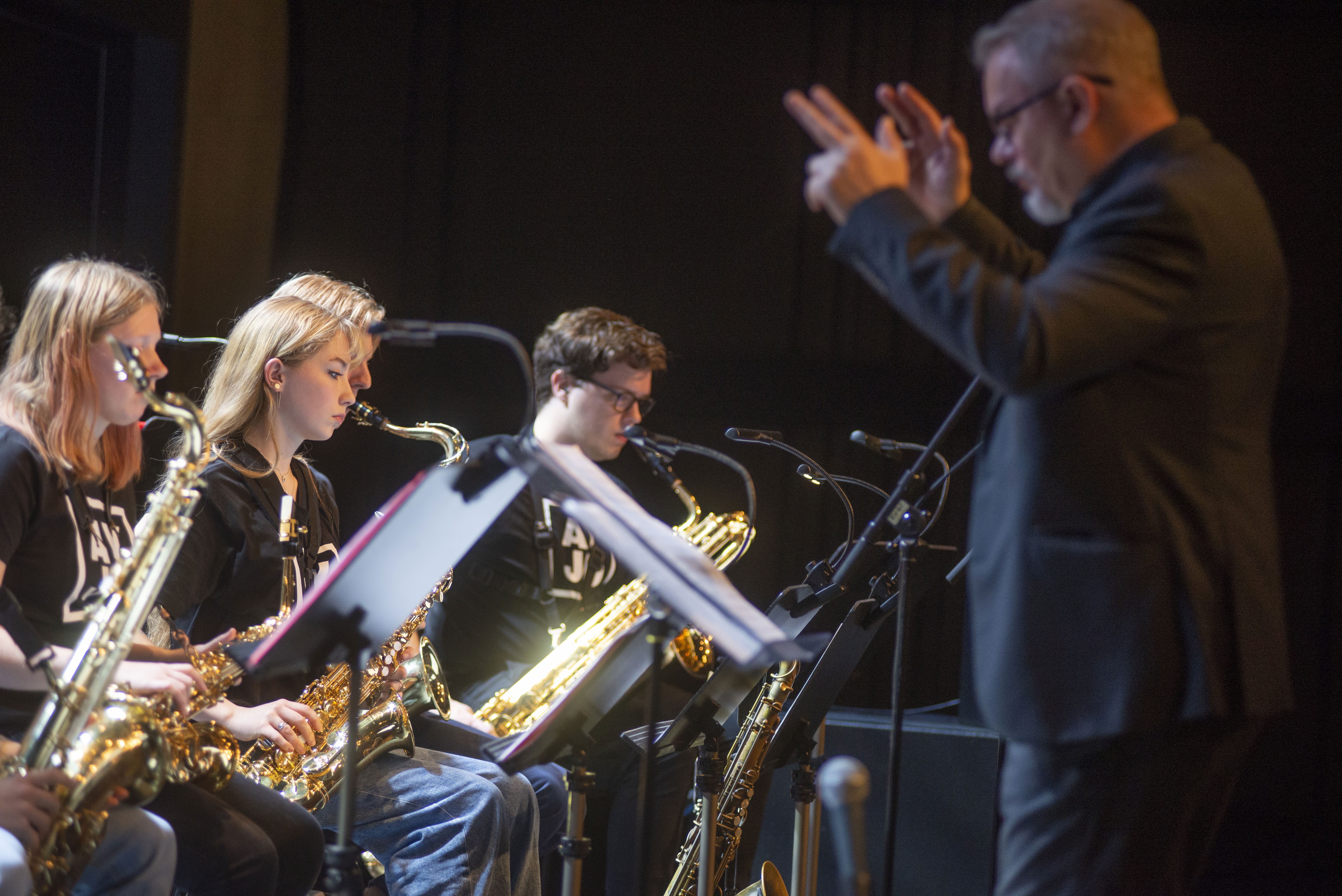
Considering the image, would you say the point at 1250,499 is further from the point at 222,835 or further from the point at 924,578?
the point at 222,835

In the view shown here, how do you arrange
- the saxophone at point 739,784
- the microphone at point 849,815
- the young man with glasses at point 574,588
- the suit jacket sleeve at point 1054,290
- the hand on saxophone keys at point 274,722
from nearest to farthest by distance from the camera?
the microphone at point 849,815 → the suit jacket sleeve at point 1054,290 → the hand on saxophone keys at point 274,722 → the saxophone at point 739,784 → the young man with glasses at point 574,588

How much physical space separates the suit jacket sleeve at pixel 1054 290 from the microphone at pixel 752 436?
1.36m

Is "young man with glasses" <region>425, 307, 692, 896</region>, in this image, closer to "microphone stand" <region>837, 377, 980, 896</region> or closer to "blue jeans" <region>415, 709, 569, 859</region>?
"blue jeans" <region>415, 709, 569, 859</region>

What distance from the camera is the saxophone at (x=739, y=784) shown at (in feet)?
10.4

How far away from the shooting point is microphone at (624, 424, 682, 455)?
2.54 meters

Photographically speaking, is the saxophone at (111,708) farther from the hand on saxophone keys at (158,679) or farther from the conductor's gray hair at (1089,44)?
the conductor's gray hair at (1089,44)

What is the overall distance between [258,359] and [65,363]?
0.66 m

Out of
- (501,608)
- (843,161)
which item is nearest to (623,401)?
(501,608)

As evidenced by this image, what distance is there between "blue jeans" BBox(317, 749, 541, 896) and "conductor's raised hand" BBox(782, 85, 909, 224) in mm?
1856

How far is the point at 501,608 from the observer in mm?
3684

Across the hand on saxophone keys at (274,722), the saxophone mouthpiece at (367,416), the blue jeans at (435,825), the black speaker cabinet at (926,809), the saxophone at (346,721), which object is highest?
the saxophone mouthpiece at (367,416)

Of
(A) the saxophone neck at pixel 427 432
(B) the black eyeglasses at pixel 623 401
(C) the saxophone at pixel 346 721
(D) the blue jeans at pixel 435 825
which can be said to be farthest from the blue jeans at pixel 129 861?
(B) the black eyeglasses at pixel 623 401

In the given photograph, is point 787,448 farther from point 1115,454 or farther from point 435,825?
point 1115,454

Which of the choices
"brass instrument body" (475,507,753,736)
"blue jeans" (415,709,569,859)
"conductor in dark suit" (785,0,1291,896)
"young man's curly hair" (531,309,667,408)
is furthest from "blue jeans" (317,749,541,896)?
"conductor in dark suit" (785,0,1291,896)
